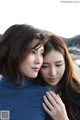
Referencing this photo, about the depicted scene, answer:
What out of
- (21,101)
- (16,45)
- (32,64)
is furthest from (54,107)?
(16,45)

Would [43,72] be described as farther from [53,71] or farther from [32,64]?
[32,64]

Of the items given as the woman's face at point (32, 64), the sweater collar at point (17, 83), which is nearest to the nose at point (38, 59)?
the woman's face at point (32, 64)

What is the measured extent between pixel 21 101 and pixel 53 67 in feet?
1.24

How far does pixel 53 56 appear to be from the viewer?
2518 millimetres

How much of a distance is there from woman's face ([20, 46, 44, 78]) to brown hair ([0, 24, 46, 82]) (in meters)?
0.03

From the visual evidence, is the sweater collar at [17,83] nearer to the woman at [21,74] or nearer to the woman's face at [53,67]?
the woman at [21,74]

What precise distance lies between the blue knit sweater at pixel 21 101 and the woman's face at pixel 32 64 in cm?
10

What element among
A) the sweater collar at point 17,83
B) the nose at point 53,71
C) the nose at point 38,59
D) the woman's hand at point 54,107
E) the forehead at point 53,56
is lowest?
the woman's hand at point 54,107

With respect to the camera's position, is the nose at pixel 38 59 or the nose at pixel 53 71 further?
the nose at pixel 53 71

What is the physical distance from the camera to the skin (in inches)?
92.0

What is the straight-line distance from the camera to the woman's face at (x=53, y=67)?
250 cm

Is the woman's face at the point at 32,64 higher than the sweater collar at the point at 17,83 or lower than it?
higher

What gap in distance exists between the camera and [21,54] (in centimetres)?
229

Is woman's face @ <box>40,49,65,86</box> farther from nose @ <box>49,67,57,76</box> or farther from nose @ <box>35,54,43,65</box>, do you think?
nose @ <box>35,54,43,65</box>
